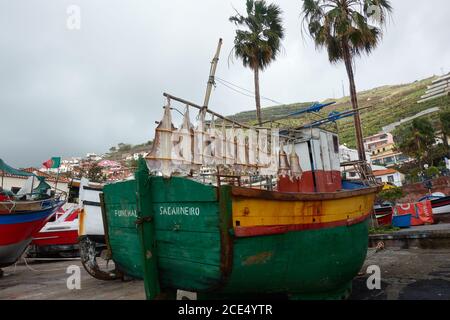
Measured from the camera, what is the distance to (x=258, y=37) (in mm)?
16078

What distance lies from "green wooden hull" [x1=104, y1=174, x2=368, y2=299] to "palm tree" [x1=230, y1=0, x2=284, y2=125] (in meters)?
11.5

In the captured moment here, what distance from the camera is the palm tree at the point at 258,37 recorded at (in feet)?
52.1

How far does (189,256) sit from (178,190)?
0.84 meters

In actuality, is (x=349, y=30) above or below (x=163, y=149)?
above

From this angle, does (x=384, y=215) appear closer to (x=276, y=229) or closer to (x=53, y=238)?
(x=276, y=229)

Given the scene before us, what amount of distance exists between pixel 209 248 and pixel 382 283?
4499mm

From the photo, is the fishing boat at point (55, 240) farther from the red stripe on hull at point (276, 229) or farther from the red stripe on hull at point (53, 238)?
the red stripe on hull at point (276, 229)

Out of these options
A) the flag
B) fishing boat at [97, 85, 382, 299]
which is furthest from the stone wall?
the flag

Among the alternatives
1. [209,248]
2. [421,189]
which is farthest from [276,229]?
[421,189]

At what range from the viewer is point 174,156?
4664 millimetres

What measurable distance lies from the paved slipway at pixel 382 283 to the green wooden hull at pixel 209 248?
132 cm

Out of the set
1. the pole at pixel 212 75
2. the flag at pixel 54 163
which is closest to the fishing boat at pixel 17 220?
the flag at pixel 54 163
